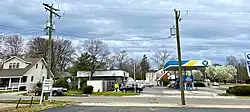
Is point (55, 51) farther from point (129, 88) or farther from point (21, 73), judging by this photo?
point (129, 88)

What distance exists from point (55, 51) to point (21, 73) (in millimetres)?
21615

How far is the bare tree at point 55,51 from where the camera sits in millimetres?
78181

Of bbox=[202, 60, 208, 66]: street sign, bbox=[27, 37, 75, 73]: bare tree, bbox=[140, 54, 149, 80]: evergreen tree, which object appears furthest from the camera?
bbox=[140, 54, 149, 80]: evergreen tree

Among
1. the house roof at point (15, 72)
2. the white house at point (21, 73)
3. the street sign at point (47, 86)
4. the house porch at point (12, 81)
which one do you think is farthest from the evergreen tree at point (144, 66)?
the street sign at point (47, 86)

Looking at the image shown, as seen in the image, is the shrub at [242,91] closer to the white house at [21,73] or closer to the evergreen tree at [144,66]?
the white house at [21,73]

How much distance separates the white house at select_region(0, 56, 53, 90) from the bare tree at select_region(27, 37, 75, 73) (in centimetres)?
1310

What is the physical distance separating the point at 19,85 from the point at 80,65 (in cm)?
1850

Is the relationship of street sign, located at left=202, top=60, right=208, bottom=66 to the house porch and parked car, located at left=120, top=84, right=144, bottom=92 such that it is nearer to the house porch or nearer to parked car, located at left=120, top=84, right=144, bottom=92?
parked car, located at left=120, top=84, right=144, bottom=92

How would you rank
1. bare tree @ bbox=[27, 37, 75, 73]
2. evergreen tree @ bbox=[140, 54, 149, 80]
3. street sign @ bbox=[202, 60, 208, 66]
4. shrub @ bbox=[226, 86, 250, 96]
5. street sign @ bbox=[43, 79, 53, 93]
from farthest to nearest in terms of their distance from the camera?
evergreen tree @ bbox=[140, 54, 149, 80] → bare tree @ bbox=[27, 37, 75, 73] → street sign @ bbox=[202, 60, 208, 66] → shrub @ bbox=[226, 86, 250, 96] → street sign @ bbox=[43, 79, 53, 93]

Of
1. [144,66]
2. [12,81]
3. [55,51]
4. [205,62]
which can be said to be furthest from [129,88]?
[144,66]

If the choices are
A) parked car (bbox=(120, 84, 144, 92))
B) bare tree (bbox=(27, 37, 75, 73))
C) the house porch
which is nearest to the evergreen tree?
bare tree (bbox=(27, 37, 75, 73))

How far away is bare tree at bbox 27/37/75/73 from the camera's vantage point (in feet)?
257

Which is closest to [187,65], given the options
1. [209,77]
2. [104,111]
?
[104,111]

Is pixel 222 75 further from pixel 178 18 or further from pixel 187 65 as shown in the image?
pixel 178 18
